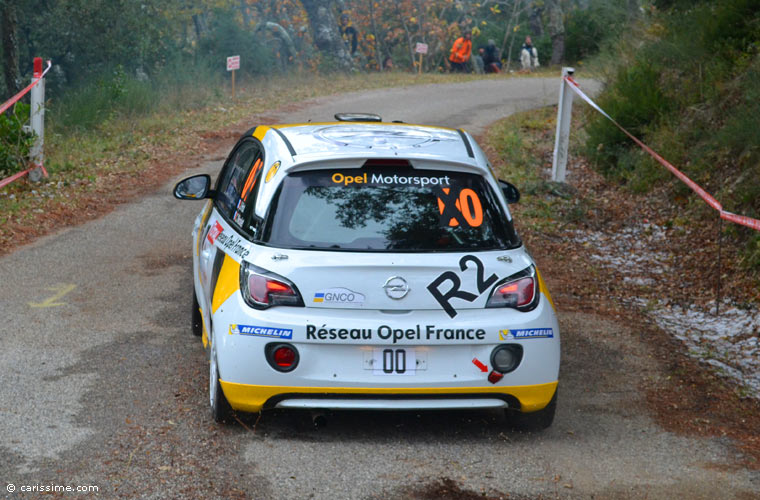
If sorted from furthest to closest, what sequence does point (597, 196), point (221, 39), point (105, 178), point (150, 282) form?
point (221, 39)
point (105, 178)
point (597, 196)
point (150, 282)

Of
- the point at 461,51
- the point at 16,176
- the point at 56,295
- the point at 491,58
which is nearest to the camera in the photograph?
the point at 56,295

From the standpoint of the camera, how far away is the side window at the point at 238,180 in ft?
20.3

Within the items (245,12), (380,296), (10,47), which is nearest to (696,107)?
(380,296)

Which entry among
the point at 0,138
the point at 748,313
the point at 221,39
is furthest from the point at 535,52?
the point at 748,313

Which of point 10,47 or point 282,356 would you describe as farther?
point 10,47

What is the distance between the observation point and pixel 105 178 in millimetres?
14242

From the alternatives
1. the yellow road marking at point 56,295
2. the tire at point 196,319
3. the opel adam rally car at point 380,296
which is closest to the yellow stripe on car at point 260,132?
the opel adam rally car at point 380,296

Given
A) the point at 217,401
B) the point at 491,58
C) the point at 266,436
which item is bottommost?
the point at 491,58

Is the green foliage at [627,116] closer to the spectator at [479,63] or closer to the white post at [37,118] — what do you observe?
the white post at [37,118]

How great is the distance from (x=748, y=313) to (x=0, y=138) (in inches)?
365

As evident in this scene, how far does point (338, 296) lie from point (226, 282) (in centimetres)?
75

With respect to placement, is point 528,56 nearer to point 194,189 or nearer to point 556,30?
point 556,30

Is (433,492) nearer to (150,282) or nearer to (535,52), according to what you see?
(150,282)

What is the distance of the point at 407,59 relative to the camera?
36.6m
